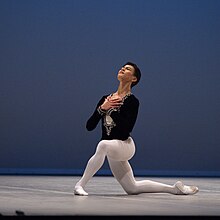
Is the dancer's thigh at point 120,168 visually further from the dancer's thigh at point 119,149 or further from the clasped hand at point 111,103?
the clasped hand at point 111,103

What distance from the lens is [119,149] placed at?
4969mm

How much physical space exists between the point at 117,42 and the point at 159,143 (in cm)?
144

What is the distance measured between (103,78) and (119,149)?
4.31 meters

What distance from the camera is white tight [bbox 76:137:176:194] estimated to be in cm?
495

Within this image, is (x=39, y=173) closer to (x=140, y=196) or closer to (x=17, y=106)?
(x=17, y=106)

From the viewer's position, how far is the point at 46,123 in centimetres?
908

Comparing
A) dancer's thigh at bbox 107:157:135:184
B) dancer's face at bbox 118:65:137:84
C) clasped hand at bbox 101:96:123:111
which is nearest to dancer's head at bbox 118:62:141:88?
dancer's face at bbox 118:65:137:84

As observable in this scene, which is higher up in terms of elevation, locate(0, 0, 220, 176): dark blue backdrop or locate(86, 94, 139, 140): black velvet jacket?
locate(0, 0, 220, 176): dark blue backdrop

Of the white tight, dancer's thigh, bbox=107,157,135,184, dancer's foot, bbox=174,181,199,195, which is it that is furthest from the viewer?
dancer's foot, bbox=174,181,199,195

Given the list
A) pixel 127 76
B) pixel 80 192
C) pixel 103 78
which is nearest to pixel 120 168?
pixel 80 192

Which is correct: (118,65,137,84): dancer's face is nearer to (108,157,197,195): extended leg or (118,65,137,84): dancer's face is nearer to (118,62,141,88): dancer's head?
(118,62,141,88): dancer's head

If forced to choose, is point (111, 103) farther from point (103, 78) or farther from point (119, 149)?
point (103, 78)

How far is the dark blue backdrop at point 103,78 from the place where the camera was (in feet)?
29.7

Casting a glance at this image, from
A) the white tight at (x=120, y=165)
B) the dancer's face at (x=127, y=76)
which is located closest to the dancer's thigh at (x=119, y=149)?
the white tight at (x=120, y=165)
